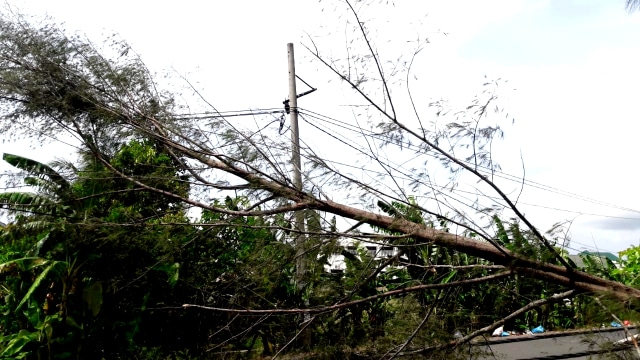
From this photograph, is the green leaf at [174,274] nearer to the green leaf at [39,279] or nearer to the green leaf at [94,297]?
Answer: the green leaf at [94,297]

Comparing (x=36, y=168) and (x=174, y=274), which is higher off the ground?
(x=36, y=168)

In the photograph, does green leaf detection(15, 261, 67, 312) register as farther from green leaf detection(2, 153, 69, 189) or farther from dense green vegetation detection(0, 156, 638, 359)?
green leaf detection(2, 153, 69, 189)

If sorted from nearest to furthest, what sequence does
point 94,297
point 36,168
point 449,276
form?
1. point 449,276
2. point 94,297
3. point 36,168

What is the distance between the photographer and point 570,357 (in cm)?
522

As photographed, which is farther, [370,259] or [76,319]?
[76,319]

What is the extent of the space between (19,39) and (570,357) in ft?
18.1

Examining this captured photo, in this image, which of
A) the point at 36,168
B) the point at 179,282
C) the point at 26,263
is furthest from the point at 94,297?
the point at 36,168

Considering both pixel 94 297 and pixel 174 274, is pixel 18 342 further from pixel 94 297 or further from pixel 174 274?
pixel 174 274

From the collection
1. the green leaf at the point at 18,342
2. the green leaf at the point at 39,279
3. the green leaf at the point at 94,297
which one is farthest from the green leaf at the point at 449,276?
the green leaf at the point at 18,342

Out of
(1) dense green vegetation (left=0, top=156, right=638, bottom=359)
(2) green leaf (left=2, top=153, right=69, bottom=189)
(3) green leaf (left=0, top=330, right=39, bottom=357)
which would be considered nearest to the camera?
(1) dense green vegetation (left=0, top=156, right=638, bottom=359)

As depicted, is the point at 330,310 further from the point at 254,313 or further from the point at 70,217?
the point at 70,217

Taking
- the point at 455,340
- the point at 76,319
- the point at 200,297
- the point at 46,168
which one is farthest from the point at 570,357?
the point at 46,168

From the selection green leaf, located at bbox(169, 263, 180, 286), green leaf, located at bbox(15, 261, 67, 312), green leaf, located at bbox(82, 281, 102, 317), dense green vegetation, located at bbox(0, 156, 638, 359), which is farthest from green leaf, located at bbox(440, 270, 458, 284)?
green leaf, located at bbox(15, 261, 67, 312)

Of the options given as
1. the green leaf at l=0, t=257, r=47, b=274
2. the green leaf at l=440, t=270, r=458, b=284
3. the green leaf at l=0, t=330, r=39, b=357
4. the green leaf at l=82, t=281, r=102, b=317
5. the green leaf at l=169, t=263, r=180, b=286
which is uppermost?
the green leaf at l=0, t=257, r=47, b=274
